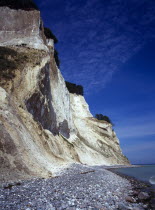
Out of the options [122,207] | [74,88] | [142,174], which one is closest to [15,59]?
[122,207]

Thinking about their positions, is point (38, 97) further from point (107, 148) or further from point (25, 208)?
point (107, 148)

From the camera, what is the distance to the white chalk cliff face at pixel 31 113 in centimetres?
1017

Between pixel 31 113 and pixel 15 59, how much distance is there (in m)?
5.72

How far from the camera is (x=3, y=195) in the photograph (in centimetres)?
596

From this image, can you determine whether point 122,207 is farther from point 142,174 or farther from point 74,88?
point 74,88

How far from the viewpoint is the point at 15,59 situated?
60.4ft

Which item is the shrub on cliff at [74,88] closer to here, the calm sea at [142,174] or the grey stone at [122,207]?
the calm sea at [142,174]

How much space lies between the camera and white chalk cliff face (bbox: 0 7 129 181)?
10172 mm

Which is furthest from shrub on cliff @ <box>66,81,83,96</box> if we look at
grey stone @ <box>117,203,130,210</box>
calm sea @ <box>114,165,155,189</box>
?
grey stone @ <box>117,203,130,210</box>

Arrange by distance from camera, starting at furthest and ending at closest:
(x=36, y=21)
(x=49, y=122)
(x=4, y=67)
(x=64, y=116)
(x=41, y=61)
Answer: (x=64, y=116) → (x=36, y=21) → (x=49, y=122) → (x=41, y=61) → (x=4, y=67)

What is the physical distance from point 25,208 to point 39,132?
11973 millimetres

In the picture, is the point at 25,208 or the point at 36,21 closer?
the point at 25,208

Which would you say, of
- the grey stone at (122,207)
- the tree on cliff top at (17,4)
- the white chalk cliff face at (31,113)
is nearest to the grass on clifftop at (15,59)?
the white chalk cliff face at (31,113)

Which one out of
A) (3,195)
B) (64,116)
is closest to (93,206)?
(3,195)
